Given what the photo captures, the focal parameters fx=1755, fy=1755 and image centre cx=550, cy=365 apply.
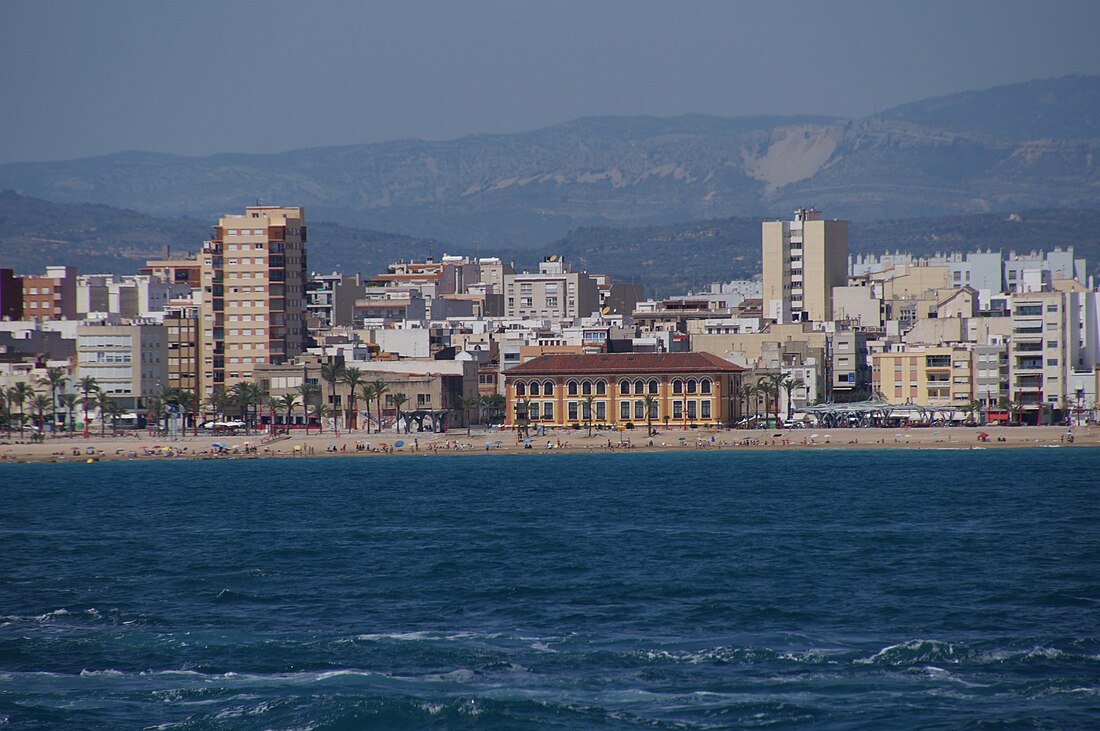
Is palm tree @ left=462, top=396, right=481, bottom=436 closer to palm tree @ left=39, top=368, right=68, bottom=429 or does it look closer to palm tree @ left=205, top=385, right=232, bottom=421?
palm tree @ left=205, top=385, right=232, bottom=421

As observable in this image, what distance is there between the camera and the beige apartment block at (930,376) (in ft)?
537

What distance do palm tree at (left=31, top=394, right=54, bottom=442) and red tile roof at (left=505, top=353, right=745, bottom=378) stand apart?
140 feet

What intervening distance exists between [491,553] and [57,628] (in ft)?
73.1

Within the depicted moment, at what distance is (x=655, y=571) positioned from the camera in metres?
61.8

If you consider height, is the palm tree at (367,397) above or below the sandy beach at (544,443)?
above

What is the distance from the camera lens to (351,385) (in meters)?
167

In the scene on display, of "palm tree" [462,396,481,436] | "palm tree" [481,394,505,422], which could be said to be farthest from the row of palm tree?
"palm tree" [462,396,481,436]

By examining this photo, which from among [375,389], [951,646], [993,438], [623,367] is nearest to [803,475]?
[993,438]

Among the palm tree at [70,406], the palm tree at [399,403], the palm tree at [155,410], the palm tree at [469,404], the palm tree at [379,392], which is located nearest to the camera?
the palm tree at [379,392]

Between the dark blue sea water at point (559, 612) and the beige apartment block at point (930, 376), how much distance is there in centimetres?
6591

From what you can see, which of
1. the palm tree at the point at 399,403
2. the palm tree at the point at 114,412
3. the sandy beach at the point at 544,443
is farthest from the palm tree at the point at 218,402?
the palm tree at the point at 399,403

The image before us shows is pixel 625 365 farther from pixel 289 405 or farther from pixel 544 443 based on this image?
pixel 289 405

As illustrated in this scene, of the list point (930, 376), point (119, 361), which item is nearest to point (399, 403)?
point (119, 361)

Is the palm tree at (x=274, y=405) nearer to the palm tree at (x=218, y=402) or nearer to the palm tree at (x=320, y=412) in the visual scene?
the palm tree at (x=320, y=412)
